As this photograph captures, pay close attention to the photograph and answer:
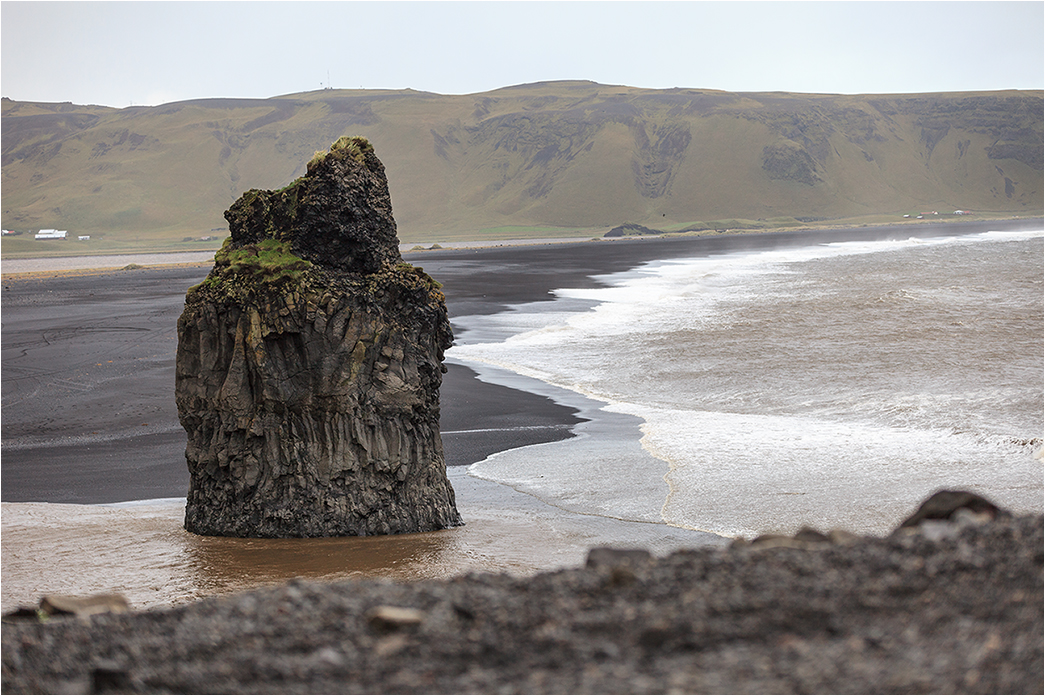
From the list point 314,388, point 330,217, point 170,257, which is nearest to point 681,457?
point 314,388

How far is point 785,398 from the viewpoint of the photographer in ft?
58.6

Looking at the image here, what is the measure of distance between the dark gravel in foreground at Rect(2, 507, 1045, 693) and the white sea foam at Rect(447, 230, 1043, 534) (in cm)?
609

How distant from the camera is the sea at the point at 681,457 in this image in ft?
29.3

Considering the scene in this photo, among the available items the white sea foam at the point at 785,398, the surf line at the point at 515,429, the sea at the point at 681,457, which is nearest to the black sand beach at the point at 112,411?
the surf line at the point at 515,429

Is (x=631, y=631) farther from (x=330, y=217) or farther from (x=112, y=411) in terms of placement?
(x=112, y=411)

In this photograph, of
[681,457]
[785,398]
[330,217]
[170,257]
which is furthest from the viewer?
[170,257]

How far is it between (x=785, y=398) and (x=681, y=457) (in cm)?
530

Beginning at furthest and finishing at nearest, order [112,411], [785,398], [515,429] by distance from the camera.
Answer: [785,398] < [112,411] < [515,429]

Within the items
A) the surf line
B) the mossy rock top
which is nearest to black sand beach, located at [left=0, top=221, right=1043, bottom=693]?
the mossy rock top

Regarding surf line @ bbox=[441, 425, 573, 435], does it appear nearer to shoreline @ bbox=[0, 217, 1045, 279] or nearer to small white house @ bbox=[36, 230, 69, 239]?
shoreline @ bbox=[0, 217, 1045, 279]

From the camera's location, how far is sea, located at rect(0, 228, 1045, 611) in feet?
29.3

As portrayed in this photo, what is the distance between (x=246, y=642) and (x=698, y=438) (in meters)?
11.4

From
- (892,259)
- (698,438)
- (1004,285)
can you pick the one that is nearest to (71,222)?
(892,259)

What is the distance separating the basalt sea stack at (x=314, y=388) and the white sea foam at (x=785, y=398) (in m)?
2.41
